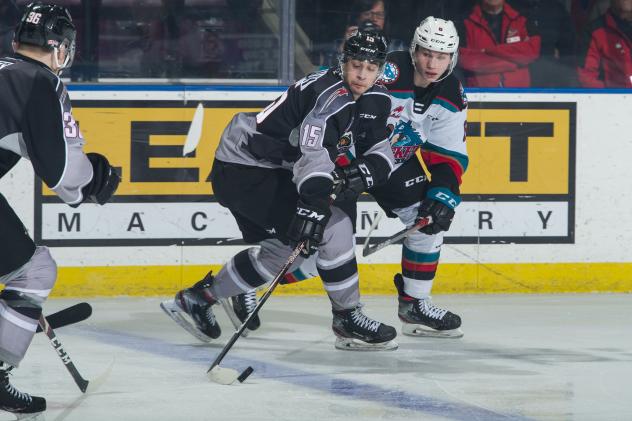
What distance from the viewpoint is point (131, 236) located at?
4.73m

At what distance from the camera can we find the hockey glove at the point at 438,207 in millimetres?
3965

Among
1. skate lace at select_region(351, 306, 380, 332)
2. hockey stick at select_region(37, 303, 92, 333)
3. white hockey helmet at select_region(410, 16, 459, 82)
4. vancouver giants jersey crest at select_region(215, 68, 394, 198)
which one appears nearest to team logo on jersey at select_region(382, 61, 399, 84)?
white hockey helmet at select_region(410, 16, 459, 82)

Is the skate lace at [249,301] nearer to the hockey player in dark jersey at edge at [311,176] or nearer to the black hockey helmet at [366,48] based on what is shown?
the hockey player in dark jersey at edge at [311,176]

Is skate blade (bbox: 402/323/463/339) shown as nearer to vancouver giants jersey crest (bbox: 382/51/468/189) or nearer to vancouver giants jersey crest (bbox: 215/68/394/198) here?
vancouver giants jersey crest (bbox: 382/51/468/189)

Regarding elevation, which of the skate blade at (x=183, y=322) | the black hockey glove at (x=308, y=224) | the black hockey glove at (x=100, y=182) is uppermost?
the black hockey glove at (x=100, y=182)

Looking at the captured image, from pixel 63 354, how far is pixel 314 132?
952 millimetres

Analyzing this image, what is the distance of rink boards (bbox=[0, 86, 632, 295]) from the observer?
470cm

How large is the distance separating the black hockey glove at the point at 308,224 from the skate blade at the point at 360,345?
0.43 meters

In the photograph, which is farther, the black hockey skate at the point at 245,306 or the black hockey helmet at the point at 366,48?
the black hockey skate at the point at 245,306

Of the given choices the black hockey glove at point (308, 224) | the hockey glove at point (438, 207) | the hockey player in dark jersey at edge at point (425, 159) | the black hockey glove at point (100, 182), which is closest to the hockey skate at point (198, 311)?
the hockey player in dark jersey at edge at point (425, 159)

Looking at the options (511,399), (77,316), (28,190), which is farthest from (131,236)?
(511,399)

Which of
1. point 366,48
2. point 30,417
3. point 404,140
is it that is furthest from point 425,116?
point 30,417

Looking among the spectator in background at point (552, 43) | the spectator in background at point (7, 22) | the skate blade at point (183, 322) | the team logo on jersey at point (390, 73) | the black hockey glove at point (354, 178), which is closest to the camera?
the black hockey glove at point (354, 178)

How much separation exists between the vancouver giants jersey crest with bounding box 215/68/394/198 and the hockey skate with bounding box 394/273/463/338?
0.57 m
